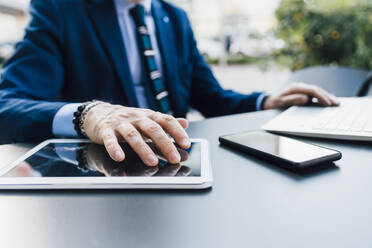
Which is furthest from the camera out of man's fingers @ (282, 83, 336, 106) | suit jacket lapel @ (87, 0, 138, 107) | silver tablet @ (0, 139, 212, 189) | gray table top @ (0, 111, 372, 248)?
suit jacket lapel @ (87, 0, 138, 107)

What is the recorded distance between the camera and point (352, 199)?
33 cm

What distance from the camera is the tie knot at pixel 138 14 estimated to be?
1.01m

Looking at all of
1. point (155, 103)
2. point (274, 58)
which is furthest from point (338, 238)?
point (274, 58)

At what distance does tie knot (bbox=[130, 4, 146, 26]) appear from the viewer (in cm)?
101

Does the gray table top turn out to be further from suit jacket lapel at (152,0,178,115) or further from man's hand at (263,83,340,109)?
suit jacket lapel at (152,0,178,115)

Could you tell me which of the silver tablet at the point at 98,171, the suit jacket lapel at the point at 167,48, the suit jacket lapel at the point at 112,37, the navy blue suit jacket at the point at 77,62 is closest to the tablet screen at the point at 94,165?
the silver tablet at the point at 98,171

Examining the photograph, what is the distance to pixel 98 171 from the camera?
0.40m

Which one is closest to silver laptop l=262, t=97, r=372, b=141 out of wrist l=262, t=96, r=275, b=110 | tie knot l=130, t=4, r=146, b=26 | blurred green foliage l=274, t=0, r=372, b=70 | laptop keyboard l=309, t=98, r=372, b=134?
laptop keyboard l=309, t=98, r=372, b=134

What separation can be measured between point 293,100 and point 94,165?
639 mm

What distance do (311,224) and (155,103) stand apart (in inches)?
31.5

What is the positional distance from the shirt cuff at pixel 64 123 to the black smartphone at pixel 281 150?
12.2 inches

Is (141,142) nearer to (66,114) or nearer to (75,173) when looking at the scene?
(75,173)

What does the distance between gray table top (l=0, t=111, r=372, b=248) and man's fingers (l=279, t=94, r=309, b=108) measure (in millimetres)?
445

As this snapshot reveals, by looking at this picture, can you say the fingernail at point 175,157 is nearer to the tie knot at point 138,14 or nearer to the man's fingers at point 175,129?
the man's fingers at point 175,129
